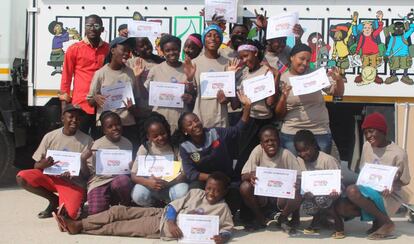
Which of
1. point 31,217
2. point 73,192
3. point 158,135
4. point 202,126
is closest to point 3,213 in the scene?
point 31,217

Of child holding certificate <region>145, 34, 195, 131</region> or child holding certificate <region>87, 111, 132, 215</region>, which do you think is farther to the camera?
child holding certificate <region>145, 34, 195, 131</region>

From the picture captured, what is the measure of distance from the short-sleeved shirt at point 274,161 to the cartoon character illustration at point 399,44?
5.72ft

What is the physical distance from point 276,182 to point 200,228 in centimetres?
74

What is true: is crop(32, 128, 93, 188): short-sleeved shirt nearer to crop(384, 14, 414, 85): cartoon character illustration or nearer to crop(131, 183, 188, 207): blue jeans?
crop(131, 183, 188, 207): blue jeans

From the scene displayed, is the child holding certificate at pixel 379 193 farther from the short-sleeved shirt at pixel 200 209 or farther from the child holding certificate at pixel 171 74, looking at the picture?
the child holding certificate at pixel 171 74

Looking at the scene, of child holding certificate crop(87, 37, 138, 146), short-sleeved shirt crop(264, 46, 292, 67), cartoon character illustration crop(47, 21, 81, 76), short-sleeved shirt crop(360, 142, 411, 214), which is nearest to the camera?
short-sleeved shirt crop(360, 142, 411, 214)

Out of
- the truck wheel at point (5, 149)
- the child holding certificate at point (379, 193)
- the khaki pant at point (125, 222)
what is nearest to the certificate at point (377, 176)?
the child holding certificate at point (379, 193)

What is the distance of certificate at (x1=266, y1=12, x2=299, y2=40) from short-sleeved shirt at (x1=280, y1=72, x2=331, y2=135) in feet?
1.38

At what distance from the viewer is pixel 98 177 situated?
4.95 m

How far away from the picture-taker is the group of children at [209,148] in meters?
4.61

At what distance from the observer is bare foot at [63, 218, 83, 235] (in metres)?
4.60

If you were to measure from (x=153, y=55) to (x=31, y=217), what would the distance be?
196cm

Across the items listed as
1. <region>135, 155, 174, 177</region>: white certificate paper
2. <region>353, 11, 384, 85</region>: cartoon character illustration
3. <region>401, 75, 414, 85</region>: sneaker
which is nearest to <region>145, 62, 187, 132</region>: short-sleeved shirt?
<region>135, 155, 174, 177</region>: white certificate paper

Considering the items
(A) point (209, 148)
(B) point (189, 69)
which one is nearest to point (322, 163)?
(A) point (209, 148)
